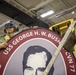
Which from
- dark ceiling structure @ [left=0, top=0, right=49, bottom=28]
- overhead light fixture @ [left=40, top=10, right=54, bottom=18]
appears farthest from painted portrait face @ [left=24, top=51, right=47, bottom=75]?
overhead light fixture @ [left=40, top=10, right=54, bottom=18]

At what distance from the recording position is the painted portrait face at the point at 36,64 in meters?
0.74

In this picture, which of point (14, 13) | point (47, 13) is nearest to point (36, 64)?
point (14, 13)

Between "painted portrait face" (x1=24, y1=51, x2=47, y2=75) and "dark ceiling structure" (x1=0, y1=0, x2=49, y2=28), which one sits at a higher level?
"dark ceiling structure" (x1=0, y1=0, x2=49, y2=28)

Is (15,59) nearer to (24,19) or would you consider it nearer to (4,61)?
(4,61)

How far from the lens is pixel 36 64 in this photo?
2.48 feet

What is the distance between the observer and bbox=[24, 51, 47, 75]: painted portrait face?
0.74 m

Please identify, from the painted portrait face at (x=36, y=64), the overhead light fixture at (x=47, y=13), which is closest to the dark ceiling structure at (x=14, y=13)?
the overhead light fixture at (x=47, y=13)

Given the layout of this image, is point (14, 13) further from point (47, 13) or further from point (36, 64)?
point (36, 64)

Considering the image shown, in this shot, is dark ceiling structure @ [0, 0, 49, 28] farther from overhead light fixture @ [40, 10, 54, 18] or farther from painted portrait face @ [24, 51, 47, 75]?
painted portrait face @ [24, 51, 47, 75]

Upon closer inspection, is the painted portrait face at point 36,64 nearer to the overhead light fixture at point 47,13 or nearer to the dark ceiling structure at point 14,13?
the dark ceiling structure at point 14,13

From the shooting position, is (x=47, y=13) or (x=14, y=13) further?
(x=47, y=13)

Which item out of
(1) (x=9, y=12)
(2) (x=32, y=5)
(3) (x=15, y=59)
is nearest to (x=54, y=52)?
(3) (x=15, y=59)

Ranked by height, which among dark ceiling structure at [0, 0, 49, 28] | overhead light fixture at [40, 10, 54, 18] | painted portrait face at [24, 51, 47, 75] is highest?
overhead light fixture at [40, 10, 54, 18]

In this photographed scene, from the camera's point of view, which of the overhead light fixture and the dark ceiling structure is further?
the overhead light fixture
